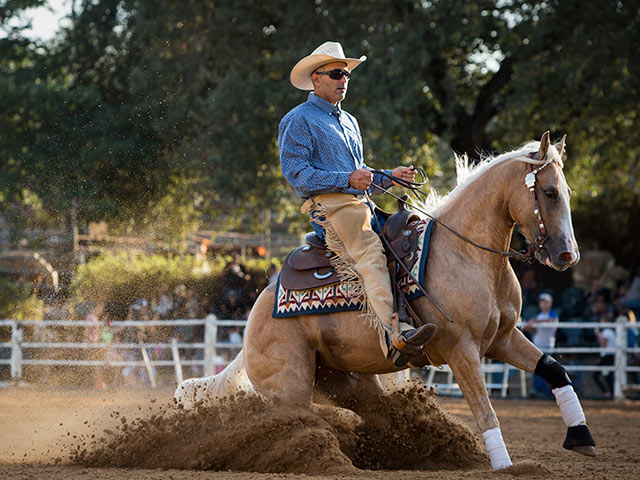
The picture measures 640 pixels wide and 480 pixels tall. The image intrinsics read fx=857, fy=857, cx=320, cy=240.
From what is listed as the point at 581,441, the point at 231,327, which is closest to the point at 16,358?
the point at 231,327

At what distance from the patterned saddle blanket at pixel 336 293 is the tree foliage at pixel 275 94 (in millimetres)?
8815

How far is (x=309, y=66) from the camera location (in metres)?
5.74

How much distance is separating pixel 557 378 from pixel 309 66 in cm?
260

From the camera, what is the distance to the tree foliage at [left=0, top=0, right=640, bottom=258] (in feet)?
53.1

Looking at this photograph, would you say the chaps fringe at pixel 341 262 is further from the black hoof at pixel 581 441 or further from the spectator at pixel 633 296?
the spectator at pixel 633 296

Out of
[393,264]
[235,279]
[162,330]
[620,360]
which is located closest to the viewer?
[393,264]

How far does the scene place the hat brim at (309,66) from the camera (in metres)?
5.66

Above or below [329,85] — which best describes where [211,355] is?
below

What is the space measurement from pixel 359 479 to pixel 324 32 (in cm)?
1369

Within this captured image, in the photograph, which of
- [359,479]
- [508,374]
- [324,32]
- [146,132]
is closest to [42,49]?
[146,132]

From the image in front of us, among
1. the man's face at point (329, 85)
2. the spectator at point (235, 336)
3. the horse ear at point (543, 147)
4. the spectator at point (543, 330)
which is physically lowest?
the spectator at point (235, 336)

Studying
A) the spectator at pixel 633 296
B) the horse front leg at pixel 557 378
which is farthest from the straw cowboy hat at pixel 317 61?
the spectator at pixel 633 296

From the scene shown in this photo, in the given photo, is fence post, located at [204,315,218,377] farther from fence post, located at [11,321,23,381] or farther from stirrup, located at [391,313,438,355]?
stirrup, located at [391,313,438,355]

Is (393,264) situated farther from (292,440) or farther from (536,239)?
(292,440)
